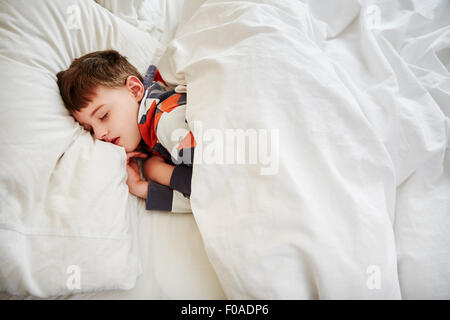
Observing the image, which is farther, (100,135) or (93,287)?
(100,135)

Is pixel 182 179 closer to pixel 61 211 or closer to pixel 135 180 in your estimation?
pixel 135 180

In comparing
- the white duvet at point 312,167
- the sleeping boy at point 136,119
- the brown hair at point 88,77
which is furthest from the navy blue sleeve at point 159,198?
the brown hair at point 88,77

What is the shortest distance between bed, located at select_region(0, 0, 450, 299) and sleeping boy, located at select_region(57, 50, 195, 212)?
49mm

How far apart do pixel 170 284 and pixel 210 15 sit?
75 cm

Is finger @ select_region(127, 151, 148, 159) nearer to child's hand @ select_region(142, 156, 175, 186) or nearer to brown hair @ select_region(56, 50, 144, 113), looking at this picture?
child's hand @ select_region(142, 156, 175, 186)

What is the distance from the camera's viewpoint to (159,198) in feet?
2.18

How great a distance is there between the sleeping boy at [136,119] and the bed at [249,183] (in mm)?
49

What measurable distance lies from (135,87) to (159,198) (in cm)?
38

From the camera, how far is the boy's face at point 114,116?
27.9 inches

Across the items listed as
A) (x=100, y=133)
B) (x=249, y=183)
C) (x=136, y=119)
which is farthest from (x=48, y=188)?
(x=249, y=183)

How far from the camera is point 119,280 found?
20.1 inches

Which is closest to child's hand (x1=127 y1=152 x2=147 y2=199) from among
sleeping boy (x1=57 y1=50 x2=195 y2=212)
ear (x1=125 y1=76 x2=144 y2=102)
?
sleeping boy (x1=57 y1=50 x2=195 y2=212)
